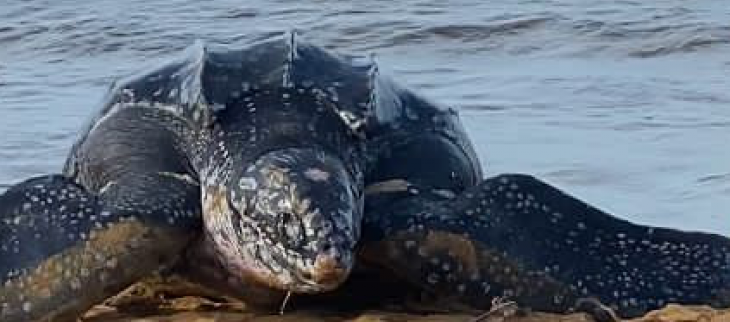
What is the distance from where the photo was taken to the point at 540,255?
9.95 feet

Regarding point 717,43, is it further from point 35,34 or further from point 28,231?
point 28,231

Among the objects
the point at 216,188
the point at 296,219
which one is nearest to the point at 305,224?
the point at 296,219

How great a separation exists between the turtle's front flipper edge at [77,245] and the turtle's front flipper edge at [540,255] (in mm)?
378

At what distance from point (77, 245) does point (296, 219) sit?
475 millimetres

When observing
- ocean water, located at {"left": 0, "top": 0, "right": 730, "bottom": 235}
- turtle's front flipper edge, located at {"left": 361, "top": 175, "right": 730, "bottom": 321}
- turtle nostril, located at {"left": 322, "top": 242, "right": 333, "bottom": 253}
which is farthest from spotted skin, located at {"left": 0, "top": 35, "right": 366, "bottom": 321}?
ocean water, located at {"left": 0, "top": 0, "right": 730, "bottom": 235}

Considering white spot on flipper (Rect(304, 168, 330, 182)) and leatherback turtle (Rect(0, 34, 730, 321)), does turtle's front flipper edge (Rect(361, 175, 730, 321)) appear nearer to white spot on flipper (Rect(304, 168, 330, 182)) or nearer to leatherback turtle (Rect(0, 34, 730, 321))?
leatherback turtle (Rect(0, 34, 730, 321))

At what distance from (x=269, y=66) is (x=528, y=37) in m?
4.33

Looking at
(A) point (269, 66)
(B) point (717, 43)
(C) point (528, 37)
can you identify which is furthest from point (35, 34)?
(A) point (269, 66)

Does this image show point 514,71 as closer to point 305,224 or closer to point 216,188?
point 216,188

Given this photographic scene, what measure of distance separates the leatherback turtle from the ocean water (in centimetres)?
72

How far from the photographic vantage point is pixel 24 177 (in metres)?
4.62

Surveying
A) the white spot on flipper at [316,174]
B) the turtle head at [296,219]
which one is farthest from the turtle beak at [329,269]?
the white spot on flipper at [316,174]

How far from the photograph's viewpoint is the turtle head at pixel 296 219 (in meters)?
2.73

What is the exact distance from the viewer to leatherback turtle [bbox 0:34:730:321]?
2.87m
